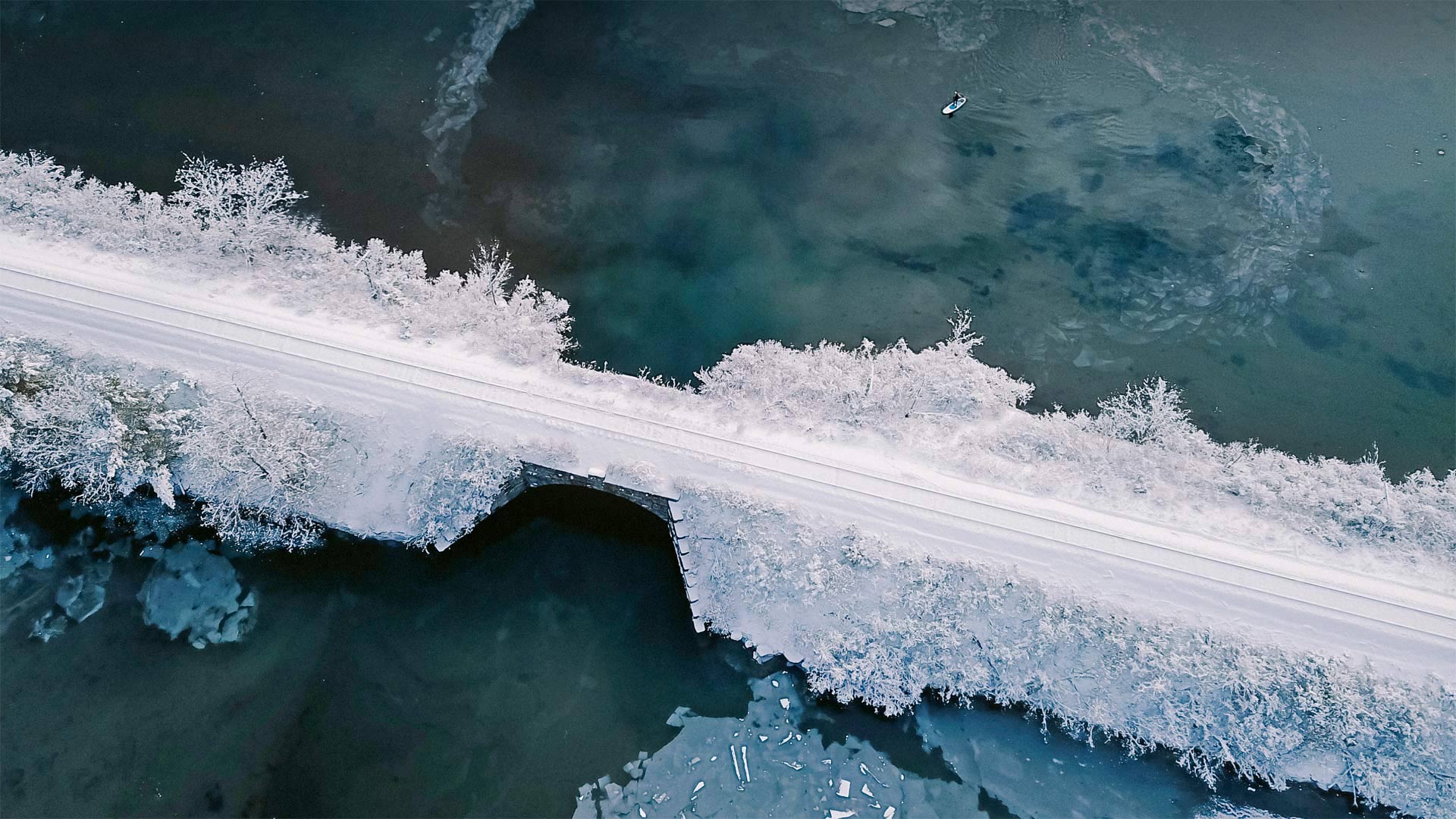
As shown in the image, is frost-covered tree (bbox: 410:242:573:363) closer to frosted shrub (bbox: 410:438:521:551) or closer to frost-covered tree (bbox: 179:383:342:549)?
frosted shrub (bbox: 410:438:521:551)

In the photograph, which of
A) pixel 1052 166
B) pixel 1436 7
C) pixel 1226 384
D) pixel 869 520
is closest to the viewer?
pixel 869 520

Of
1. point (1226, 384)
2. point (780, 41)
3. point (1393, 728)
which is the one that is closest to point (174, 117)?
point (780, 41)

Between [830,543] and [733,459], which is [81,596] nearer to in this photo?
[733,459]

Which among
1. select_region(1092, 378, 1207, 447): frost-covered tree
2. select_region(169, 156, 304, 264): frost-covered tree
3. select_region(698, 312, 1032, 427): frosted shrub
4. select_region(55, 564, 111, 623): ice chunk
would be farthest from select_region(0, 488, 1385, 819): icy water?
select_region(169, 156, 304, 264): frost-covered tree

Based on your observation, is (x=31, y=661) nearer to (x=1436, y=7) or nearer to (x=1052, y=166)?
(x=1052, y=166)

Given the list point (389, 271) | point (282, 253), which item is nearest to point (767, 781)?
point (389, 271)

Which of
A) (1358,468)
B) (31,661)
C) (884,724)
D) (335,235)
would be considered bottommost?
(31,661)

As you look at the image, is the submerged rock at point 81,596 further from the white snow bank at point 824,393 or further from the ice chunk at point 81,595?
the white snow bank at point 824,393

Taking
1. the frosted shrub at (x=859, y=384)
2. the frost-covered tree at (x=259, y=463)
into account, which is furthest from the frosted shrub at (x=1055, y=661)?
the frost-covered tree at (x=259, y=463)
